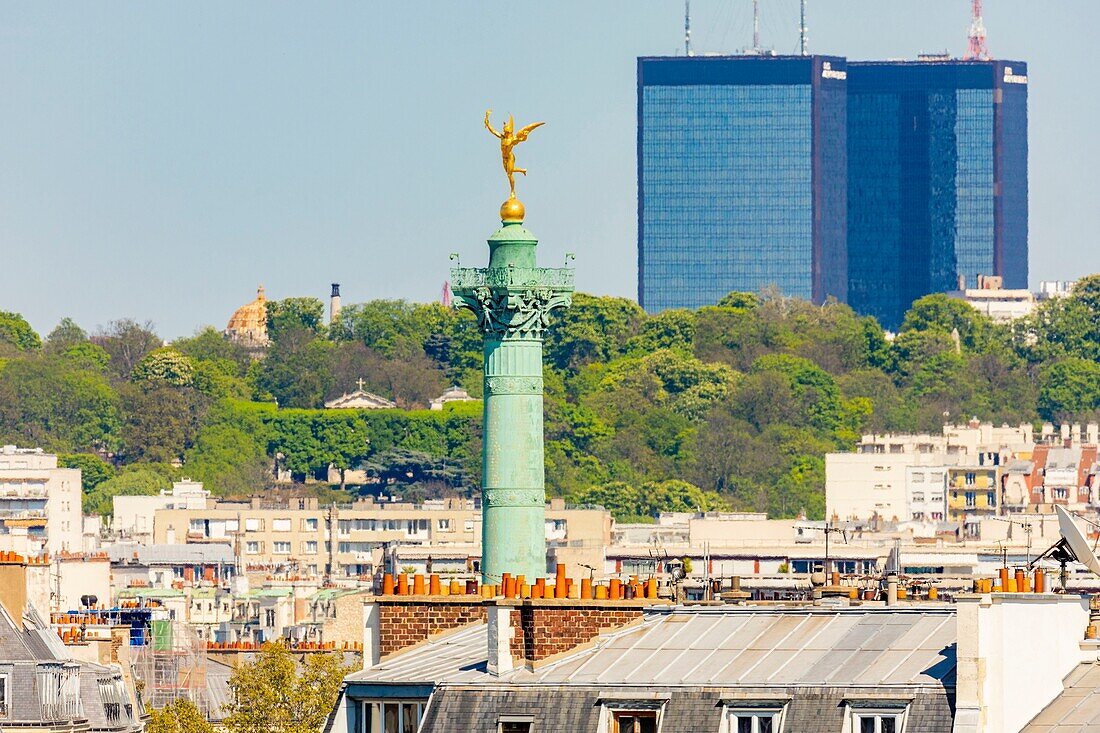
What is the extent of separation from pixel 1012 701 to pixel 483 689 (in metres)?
4.25

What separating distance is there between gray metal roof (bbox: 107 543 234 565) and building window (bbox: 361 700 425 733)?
425 feet

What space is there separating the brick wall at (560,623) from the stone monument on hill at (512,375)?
3747cm

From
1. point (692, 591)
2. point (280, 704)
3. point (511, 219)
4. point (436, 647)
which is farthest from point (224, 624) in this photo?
point (436, 647)

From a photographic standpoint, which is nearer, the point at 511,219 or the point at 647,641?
the point at 647,641

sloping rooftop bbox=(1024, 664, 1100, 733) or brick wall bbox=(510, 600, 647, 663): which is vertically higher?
brick wall bbox=(510, 600, 647, 663)

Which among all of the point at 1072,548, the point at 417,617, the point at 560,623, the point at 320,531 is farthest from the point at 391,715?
the point at 320,531

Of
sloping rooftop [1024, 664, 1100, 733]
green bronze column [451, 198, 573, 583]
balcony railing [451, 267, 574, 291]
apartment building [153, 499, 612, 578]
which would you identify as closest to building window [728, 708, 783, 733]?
sloping rooftop [1024, 664, 1100, 733]

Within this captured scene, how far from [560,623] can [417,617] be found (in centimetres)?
217

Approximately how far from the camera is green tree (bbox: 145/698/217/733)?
6086 cm

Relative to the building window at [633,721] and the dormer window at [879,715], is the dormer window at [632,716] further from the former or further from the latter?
the dormer window at [879,715]

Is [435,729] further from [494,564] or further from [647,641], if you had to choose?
[494,564]

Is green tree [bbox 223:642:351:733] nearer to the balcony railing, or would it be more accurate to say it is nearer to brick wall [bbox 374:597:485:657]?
the balcony railing

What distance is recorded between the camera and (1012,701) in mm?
34906

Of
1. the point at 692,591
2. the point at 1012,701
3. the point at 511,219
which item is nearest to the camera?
the point at 1012,701
